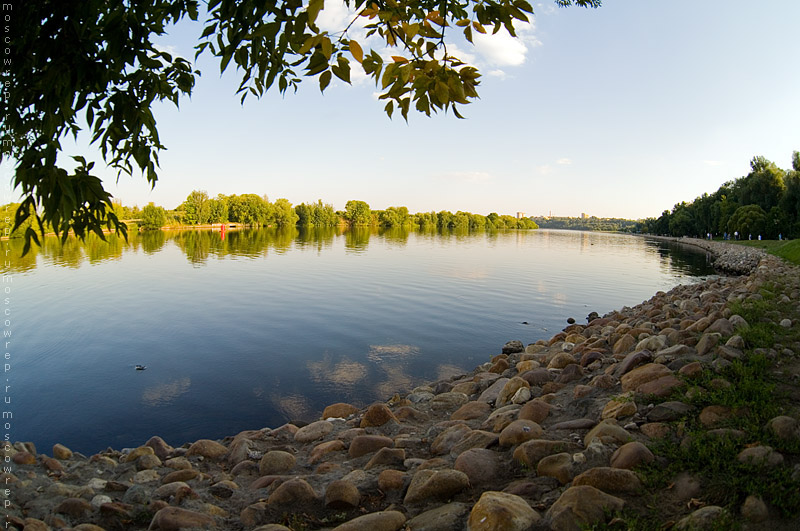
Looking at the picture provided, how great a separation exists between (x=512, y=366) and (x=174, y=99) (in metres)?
8.11

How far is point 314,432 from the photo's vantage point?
612cm

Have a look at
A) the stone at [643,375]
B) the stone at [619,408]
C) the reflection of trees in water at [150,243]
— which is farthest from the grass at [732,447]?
the reflection of trees in water at [150,243]

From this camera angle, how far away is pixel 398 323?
15789 millimetres

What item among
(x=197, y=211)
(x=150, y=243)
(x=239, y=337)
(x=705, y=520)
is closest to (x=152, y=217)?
(x=197, y=211)

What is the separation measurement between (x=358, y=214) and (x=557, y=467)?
19075cm

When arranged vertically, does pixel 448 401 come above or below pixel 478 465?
below

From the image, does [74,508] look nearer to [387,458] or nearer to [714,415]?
[387,458]

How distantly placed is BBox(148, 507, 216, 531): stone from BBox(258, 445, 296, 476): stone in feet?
3.97

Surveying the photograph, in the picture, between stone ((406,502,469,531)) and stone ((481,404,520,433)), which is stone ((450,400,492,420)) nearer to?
stone ((481,404,520,433))

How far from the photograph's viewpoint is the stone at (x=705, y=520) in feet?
8.47

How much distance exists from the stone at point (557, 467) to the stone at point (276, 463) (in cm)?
283

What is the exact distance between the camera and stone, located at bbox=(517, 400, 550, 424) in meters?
4.91

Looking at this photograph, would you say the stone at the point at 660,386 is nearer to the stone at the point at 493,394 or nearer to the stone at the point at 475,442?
the stone at the point at 475,442

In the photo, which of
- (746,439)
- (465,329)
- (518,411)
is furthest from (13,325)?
(746,439)
